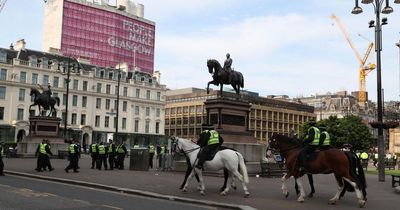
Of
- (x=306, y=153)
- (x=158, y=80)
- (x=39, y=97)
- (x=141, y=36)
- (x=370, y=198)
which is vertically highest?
(x=141, y=36)

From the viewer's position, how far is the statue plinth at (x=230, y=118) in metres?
25.7

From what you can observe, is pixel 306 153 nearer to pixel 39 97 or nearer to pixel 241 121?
pixel 241 121

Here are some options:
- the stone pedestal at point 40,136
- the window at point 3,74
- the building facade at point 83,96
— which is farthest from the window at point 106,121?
the stone pedestal at point 40,136

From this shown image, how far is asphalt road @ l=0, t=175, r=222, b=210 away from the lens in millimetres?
11711

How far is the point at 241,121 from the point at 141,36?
301ft

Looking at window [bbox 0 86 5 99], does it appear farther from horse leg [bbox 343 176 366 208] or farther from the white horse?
horse leg [bbox 343 176 366 208]

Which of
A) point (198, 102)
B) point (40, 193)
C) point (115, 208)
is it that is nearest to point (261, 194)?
point (115, 208)

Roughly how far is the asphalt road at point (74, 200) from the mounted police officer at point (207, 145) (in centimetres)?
216

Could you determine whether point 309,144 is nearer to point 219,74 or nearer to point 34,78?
point 219,74

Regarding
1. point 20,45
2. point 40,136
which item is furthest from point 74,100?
point 40,136

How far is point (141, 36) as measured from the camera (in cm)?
11512

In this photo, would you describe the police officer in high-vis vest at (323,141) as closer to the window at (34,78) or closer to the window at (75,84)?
the window at (34,78)

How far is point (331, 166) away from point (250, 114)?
100047mm

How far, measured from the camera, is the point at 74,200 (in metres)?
12.9
